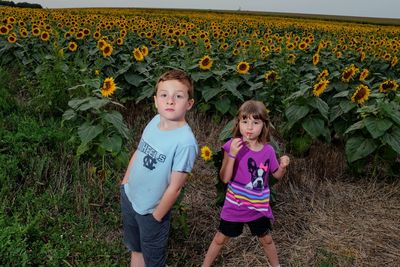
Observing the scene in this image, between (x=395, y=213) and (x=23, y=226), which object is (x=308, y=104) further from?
(x=23, y=226)

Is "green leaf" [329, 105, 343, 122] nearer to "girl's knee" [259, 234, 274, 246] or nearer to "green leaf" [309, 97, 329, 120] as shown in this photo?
"green leaf" [309, 97, 329, 120]

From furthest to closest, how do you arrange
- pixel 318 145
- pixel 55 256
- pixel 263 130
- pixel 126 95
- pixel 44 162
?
1. pixel 126 95
2. pixel 318 145
3. pixel 44 162
4. pixel 55 256
5. pixel 263 130

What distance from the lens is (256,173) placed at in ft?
8.48

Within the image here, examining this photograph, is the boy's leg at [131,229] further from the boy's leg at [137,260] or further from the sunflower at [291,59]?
the sunflower at [291,59]

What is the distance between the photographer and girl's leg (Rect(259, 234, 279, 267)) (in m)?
2.76

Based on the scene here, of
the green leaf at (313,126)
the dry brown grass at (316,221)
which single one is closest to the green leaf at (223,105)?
the dry brown grass at (316,221)

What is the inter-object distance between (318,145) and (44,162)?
8.93 ft

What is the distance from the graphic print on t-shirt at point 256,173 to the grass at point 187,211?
0.75 m

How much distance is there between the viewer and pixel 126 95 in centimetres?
568

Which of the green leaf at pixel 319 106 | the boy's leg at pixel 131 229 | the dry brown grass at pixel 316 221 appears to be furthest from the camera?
the green leaf at pixel 319 106

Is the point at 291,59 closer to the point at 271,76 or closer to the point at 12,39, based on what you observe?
the point at 271,76

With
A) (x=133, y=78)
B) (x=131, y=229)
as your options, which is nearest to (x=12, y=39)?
(x=133, y=78)

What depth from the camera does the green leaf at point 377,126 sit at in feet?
11.9

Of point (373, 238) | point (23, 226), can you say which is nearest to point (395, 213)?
point (373, 238)
